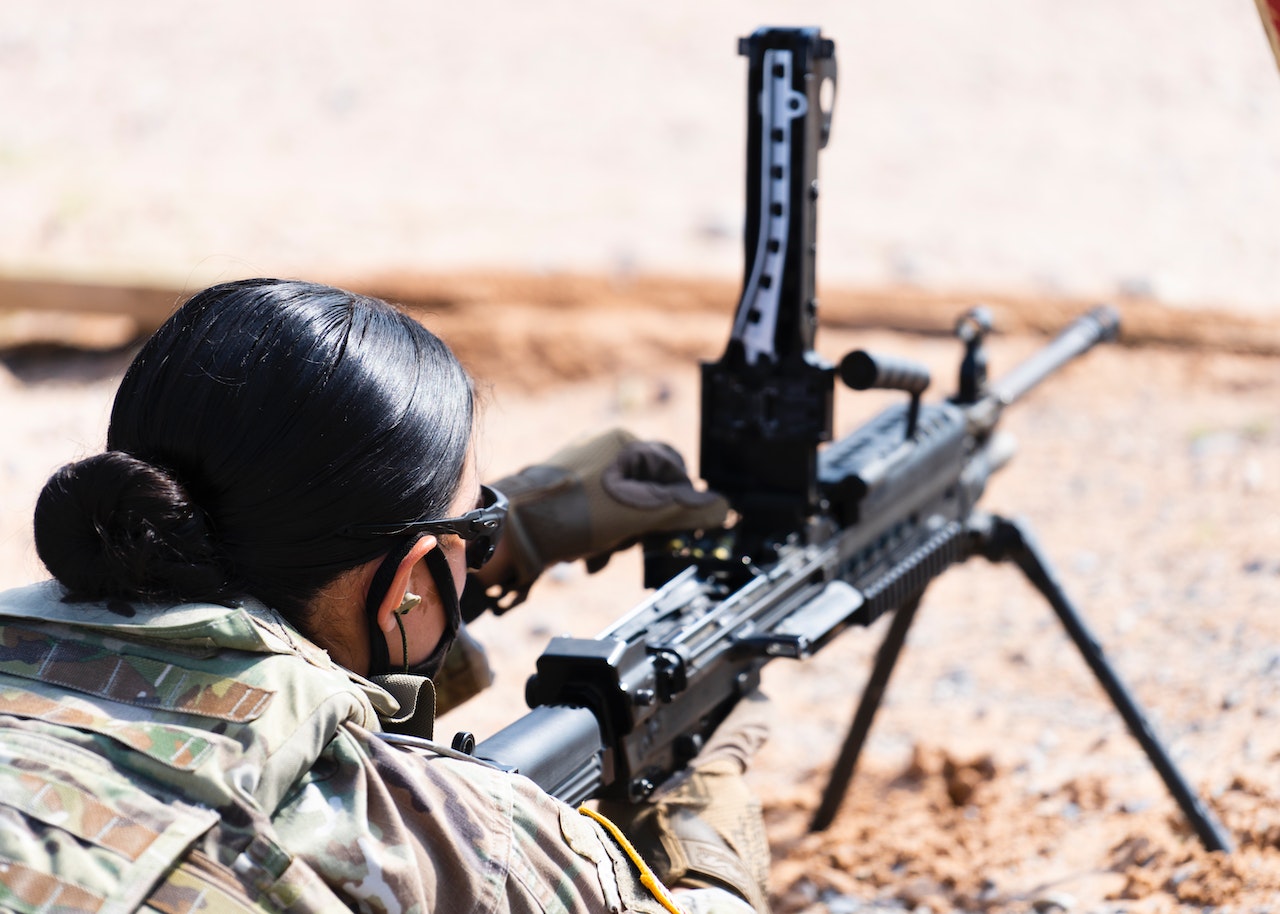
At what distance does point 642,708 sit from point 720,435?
77 cm

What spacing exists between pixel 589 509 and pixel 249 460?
3.94 feet

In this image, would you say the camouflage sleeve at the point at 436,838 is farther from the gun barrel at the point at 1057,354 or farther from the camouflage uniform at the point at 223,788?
the gun barrel at the point at 1057,354

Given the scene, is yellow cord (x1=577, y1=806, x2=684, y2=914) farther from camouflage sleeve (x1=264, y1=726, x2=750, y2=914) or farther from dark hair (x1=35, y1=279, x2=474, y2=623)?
dark hair (x1=35, y1=279, x2=474, y2=623)

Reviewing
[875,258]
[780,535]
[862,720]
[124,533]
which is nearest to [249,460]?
[124,533]

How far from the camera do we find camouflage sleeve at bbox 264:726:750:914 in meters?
1.41

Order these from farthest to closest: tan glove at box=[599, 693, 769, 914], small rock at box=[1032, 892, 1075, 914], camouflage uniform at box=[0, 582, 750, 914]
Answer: small rock at box=[1032, 892, 1075, 914] < tan glove at box=[599, 693, 769, 914] < camouflage uniform at box=[0, 582, 750, 914]

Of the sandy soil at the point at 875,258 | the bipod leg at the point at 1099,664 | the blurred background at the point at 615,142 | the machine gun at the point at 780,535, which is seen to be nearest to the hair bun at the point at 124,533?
the sandy soil at the point at 875,258

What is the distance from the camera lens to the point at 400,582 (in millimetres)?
1678

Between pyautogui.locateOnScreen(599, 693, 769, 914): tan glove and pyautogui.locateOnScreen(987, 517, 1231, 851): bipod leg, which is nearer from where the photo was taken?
pyautogui.locateOnScreen(599, 693, 769, 914): tan glove

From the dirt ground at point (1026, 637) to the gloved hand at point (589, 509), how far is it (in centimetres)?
62

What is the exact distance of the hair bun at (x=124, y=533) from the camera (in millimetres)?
1490

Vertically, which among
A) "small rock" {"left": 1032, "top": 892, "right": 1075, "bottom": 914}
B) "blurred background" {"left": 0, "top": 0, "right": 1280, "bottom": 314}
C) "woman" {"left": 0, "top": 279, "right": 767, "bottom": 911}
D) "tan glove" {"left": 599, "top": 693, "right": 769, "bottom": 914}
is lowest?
"small rock" {"left": 1032, "top": 892, "right": 1075, "bottom": 914}

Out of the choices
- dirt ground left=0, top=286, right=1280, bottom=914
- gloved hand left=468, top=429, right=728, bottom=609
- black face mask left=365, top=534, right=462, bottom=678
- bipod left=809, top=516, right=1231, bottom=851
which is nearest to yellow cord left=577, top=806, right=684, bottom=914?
black face mask left=365, top=534, right=462, bottom=678

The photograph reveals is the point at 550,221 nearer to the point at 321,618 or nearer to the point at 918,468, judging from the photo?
the point at 918,468
